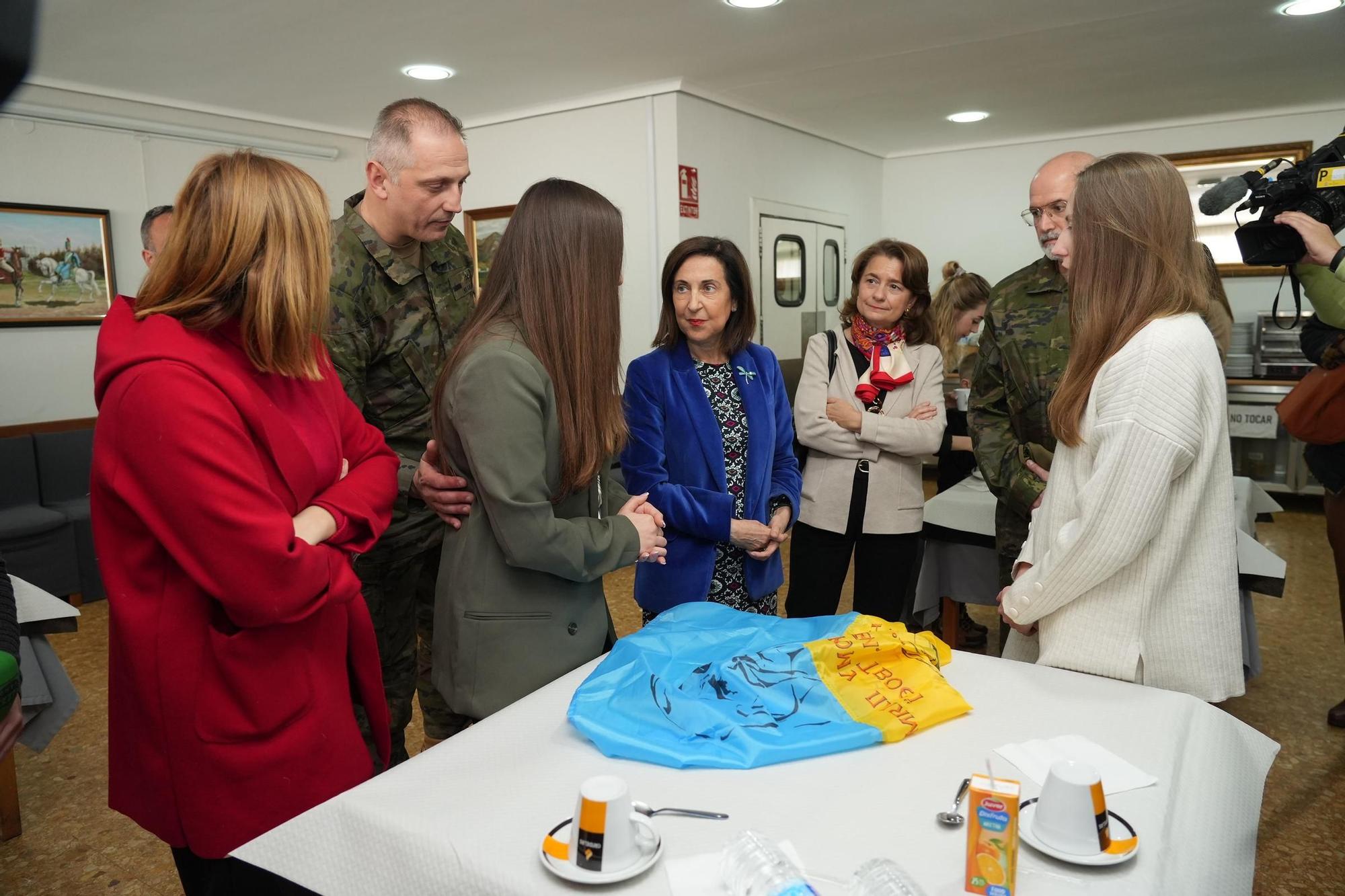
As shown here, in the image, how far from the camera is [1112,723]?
1.29m

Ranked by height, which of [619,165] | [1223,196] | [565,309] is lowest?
[565,309]

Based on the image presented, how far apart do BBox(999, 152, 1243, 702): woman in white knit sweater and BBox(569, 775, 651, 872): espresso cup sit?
2.93 feet

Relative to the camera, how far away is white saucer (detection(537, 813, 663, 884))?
0.93 m

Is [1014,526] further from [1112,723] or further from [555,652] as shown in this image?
[555,652]

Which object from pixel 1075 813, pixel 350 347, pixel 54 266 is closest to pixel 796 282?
pixel 54 266

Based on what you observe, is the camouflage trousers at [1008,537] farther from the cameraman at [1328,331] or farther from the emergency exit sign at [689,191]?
the emergency exit sign at [689,191]

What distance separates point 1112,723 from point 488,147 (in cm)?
551

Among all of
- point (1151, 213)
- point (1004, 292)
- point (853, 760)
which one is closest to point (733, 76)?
point (1004, 292)

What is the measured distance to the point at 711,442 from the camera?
2.26 metres

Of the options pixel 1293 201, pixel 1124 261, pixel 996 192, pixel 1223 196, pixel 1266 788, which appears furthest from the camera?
pixel 996 192

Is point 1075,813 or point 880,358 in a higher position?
point 880,358

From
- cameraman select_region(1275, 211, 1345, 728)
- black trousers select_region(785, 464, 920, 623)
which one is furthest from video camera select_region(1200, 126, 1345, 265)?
→ black trousers select_region(785, 464, 920, 623)

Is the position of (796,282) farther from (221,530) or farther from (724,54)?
(221,530)

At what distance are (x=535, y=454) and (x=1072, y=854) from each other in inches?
38.7
